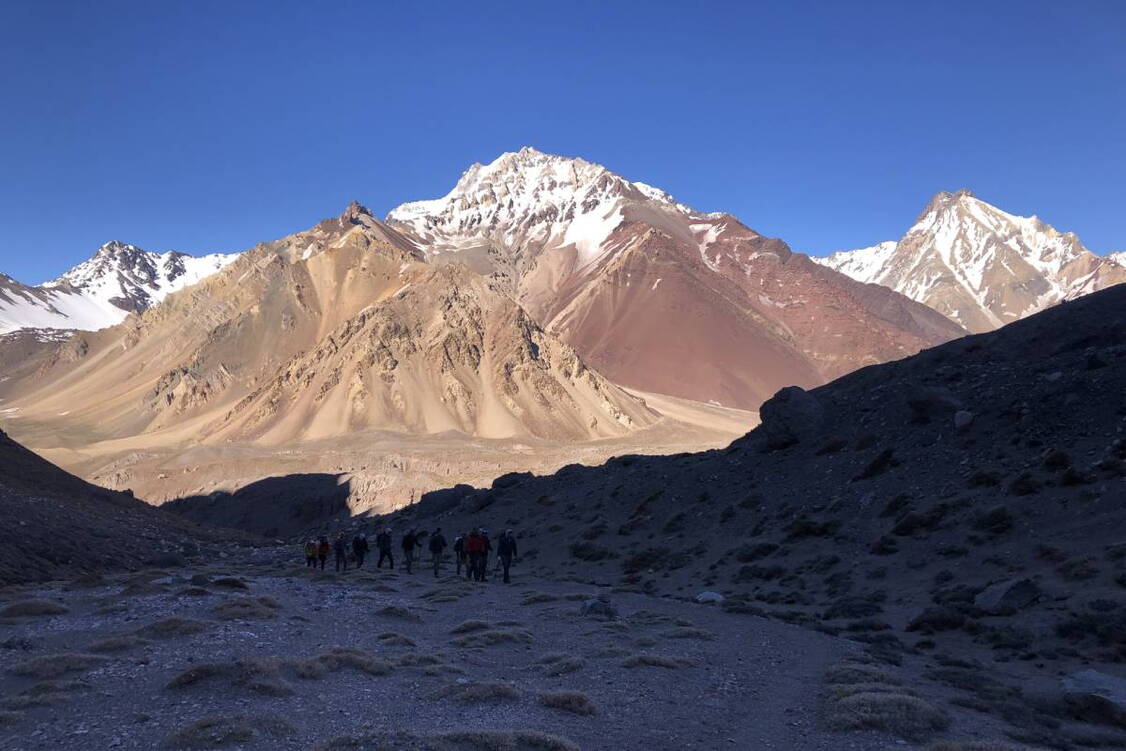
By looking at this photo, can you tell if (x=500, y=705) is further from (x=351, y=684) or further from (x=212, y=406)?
(x=212, y=406)

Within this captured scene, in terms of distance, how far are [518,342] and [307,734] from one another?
125 meters

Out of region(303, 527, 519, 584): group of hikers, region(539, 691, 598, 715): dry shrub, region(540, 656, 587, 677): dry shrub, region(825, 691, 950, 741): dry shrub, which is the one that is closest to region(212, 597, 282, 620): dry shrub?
region(540, 656, 587, 677): dry shrub

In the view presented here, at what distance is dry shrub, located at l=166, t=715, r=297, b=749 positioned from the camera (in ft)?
29.8

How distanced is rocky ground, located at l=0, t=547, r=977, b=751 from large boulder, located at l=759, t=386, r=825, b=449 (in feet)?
47.7

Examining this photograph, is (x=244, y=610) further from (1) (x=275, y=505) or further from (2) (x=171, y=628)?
(1) (x=275, y=505)

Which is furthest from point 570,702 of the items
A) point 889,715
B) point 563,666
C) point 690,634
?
point 690,634

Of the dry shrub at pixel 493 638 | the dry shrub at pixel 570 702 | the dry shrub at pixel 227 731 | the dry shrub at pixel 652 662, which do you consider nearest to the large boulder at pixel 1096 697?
the dry shrub at pixel 652 662

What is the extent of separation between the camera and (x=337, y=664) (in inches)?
521

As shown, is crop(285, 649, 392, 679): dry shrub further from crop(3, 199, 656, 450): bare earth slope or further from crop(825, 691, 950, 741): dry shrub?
crop(3, 199, 656, 450): bare earth slope

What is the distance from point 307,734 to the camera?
9547 mm

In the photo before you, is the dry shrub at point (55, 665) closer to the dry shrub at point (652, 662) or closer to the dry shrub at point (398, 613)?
the dry shrub at point (398, 613)

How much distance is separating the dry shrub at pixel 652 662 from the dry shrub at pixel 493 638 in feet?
10.1

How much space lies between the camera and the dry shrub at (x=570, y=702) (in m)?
10.8

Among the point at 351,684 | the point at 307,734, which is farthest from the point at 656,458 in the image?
the point at 307,734
